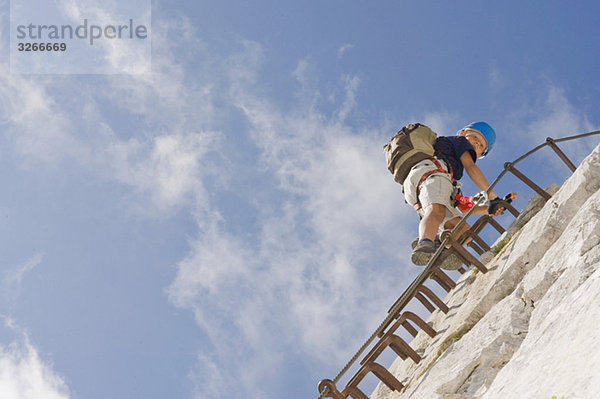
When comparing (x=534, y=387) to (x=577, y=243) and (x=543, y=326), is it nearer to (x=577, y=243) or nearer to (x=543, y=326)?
(x=543, y=326)

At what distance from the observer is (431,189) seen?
755 cm

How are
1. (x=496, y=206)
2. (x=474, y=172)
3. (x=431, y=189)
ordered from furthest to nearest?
(x=474, y=172) < (x=431, y=189) < (x=496, y=206)

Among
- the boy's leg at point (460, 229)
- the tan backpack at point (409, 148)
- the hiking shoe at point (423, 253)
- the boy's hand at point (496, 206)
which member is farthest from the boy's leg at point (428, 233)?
the tan backpack at point (409, 148)

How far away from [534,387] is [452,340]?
6.64 ft

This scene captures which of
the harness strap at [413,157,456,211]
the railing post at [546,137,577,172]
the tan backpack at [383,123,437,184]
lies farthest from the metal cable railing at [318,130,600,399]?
the tan backpack at [383,123,437,184]

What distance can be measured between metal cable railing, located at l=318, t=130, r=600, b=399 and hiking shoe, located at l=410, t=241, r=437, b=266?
7.4 inches

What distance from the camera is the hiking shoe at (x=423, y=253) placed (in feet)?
22.1

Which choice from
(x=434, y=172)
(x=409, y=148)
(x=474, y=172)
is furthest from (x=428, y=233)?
(x=409, y=148)

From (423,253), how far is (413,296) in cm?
58

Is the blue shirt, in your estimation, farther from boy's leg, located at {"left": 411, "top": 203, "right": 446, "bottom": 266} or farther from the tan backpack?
boy's leg, located at {"left": 411, "top": 203, "right": 446, "bottom": 266}

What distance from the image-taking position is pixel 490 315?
4836 mm

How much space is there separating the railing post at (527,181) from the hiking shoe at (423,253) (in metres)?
1.15

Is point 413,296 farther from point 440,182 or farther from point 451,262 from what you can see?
point 440,182

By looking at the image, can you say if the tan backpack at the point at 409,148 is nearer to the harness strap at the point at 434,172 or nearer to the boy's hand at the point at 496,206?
the harness strap at the point at 434,172
